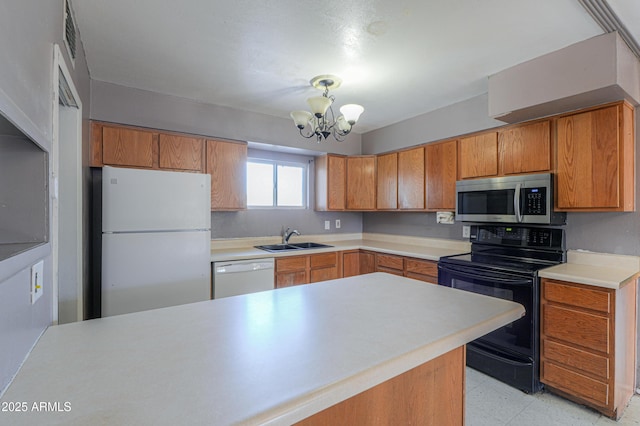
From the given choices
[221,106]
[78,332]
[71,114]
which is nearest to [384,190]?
[221,106]

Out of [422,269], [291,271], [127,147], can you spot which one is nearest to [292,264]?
[291,271]

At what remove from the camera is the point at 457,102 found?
10.4 ft

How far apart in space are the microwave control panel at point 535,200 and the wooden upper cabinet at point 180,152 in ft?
9.50

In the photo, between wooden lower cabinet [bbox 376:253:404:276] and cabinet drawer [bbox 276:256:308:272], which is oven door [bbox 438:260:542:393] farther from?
cabinet drawer [bbox 276:256:308:272]

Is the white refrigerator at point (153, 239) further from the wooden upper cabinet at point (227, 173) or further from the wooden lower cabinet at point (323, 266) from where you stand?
the wooden lower cabinet at point (323, 266)

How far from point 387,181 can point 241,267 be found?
206 centimetres

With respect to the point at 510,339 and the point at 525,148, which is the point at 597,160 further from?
the point at 510,339

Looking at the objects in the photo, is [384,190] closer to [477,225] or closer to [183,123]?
[477,225]

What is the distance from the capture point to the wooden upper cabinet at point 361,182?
404 cm

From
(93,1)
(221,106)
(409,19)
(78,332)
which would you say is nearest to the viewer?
(78,332)

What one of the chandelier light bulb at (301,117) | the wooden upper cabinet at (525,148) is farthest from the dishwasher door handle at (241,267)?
→ the wooden upper cabinet at (525,148)

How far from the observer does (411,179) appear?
3.56 meters

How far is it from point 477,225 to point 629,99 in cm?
139

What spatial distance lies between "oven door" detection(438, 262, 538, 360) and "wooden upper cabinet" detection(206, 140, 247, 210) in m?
2.25
